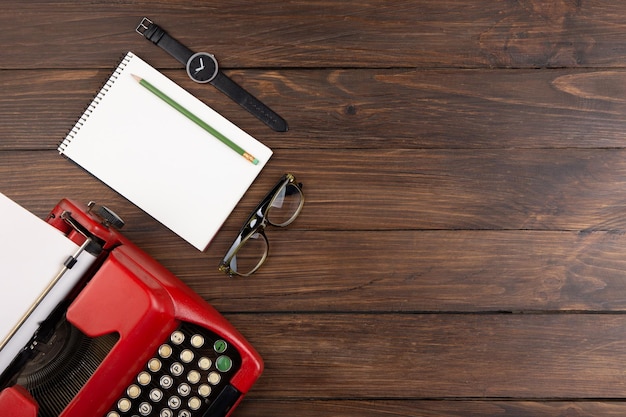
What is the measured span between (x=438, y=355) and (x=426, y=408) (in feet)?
0.32

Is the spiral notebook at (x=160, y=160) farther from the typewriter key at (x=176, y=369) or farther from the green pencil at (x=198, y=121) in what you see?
the typewriter key at (x=176, y=369)

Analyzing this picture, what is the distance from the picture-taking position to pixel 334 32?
1.11m

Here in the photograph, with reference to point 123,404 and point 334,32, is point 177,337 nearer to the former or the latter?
point 123,404

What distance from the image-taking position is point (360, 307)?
1.09 meters

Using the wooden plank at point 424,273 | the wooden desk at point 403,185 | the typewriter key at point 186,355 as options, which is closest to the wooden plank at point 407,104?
the wooden desk at point 403,185

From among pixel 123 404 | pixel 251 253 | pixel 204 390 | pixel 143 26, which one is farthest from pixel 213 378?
pixel 143 26

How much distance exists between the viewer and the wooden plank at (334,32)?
1.09 m

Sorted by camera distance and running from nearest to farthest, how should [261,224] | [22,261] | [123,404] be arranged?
1. [22,261]
2. [123,404]
3. [261,224]

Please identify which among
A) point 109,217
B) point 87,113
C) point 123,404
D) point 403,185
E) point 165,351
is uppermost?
point 403,185

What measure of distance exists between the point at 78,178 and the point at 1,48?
282mm

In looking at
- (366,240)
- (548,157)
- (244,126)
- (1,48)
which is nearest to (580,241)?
(548,157)

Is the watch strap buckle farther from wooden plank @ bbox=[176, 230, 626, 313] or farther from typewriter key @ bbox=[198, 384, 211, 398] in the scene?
typewriter key @ bbox=[198, 384, 211, 398]

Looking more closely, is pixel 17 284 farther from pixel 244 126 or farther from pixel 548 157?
pixel 548 157

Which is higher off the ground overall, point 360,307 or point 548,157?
point 548,157
